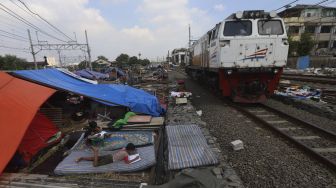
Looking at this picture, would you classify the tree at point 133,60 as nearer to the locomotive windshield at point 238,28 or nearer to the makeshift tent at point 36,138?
the locomotive windshield at point 238,28

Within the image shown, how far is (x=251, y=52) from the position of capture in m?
7.61

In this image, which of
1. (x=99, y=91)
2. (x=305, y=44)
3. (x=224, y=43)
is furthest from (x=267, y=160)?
(x=305, y=44)

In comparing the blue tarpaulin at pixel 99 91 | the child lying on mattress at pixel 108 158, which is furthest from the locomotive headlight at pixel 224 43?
the child lying on mattress at pixel 108 158

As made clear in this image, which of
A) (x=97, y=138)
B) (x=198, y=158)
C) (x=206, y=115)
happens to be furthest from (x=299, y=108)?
(x=97, y=138)

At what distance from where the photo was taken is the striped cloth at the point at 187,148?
3445 mm

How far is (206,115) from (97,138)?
4046mm

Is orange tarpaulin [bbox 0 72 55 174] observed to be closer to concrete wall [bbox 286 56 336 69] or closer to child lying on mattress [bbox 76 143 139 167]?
child lying on mattress [bbox 76 143 139 167]

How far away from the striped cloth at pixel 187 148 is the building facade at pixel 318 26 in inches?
1671

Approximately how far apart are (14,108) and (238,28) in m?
7.22

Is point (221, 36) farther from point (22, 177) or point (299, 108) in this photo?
point (22, 177)

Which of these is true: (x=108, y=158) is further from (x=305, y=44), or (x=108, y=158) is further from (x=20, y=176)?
(x=305, y=44)

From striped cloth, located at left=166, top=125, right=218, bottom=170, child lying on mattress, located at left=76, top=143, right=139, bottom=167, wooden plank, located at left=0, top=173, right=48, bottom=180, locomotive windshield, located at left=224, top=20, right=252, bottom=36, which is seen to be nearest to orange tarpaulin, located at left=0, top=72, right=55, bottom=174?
wooden plank, located at left=0, top=173, right=48, bottom=180

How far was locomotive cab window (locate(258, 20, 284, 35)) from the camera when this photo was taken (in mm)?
7742

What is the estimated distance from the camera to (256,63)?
7.63 meters
